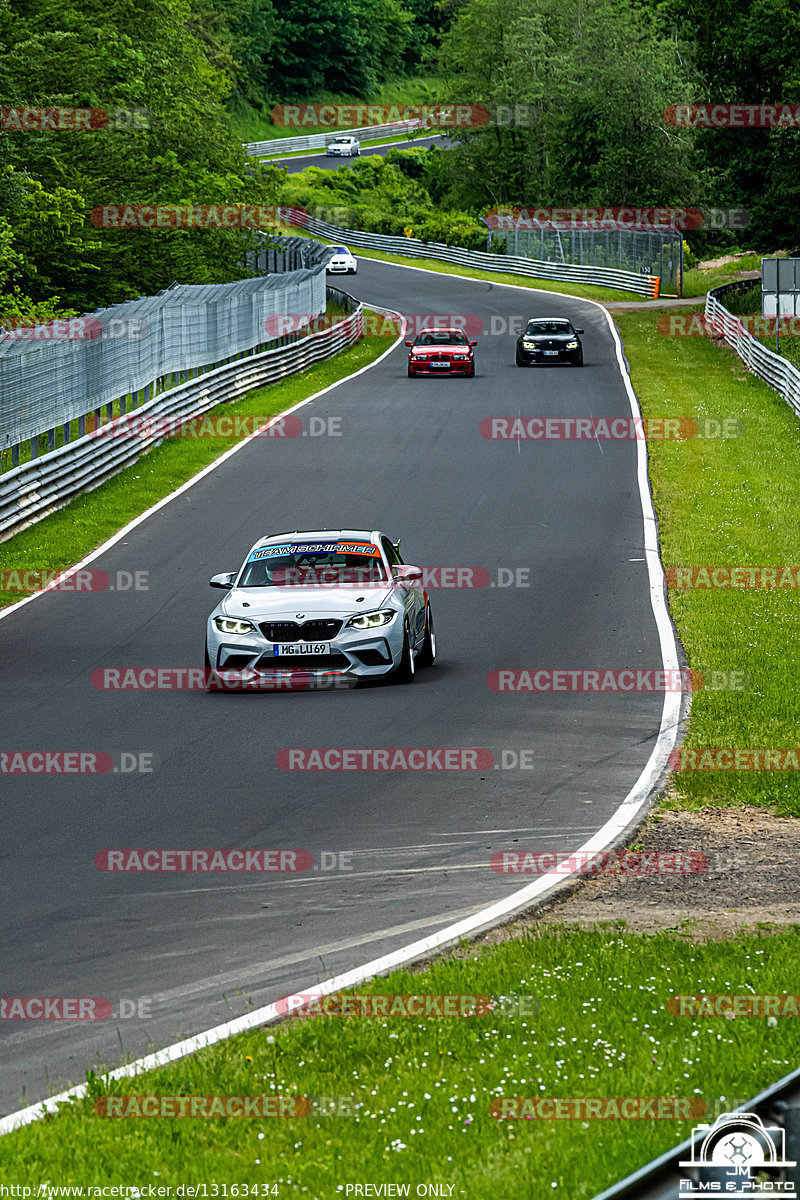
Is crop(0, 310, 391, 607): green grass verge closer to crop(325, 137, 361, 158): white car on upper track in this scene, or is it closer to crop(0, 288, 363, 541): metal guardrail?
crop(0, 288, 363, 541): metal guardrail

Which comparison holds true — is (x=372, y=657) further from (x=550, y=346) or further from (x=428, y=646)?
(x=550, y=346)

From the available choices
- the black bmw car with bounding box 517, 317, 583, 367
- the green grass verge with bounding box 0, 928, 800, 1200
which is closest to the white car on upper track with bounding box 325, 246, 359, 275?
the black bmw car with bounding box 517, 317, 583, 367

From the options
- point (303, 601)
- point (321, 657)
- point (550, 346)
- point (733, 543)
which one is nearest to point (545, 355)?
point (550, 346)

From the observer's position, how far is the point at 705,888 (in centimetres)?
858

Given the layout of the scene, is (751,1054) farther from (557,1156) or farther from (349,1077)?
(349,1077)

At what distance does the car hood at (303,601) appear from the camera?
14.6 meters

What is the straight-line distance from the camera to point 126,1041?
251 inches

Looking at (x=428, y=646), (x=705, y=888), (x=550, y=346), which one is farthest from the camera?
(x=550, y=346)

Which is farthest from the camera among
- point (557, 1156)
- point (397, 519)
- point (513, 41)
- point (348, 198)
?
point (348, 198)

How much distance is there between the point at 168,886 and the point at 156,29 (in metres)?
56.1

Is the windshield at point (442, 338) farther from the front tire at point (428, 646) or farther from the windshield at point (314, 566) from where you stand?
the front tire at point (428, 646)

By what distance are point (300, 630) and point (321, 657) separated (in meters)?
0.32

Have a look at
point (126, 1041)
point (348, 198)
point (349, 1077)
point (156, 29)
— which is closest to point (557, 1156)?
point (349, 1077)

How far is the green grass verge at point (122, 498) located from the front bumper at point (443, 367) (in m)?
3.23
